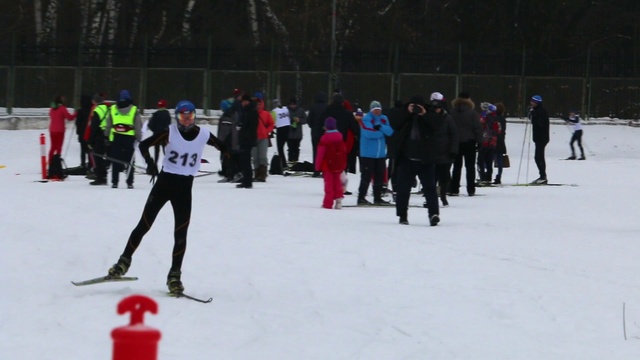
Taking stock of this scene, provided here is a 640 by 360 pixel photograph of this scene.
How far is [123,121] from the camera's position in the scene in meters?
21.8

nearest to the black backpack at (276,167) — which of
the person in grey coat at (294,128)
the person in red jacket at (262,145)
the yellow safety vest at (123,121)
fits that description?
the person in grey coat at (294,128)

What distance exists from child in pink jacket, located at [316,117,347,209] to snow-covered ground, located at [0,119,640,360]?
0.32 metres

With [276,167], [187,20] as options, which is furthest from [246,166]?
[187,20]

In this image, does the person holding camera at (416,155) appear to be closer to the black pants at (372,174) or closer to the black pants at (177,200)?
the black pants at (372,174)

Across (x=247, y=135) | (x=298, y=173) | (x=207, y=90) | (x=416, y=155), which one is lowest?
(x=298, y=173)

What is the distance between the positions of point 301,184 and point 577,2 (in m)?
32.6

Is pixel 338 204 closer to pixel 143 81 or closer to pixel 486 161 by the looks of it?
pixel 486 161

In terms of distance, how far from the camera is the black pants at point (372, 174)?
1989 cm

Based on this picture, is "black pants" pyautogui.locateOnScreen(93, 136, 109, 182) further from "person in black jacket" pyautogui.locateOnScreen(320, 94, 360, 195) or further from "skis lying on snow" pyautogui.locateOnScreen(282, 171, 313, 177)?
"skis lying on snow" pyautogui.locateOnScreen(282, 171, 313, 177)

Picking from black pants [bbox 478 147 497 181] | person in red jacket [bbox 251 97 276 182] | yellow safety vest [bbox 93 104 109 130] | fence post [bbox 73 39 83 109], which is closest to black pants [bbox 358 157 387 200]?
person in red jacket [bbox 251 97 276 182]

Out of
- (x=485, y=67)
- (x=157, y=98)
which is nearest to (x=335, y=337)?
(x=157, y=98)

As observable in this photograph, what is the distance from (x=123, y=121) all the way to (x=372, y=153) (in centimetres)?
425

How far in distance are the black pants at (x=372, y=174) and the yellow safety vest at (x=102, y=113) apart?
5051 millimetres

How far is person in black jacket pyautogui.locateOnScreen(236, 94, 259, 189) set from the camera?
74.0 feet
